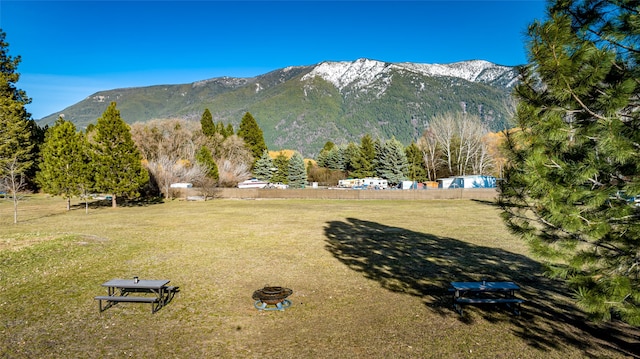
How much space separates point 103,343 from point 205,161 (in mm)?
45211

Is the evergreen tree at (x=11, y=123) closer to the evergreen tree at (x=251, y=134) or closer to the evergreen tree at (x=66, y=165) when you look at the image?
the evergreen tree at (x=66, y=165)

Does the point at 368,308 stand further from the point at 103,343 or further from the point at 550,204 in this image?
the point at 103,343

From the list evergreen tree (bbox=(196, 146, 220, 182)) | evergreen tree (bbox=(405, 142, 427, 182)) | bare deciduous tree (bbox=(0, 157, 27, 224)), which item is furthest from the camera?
evergreen tree (bbox=(405, 142, 427, 182))

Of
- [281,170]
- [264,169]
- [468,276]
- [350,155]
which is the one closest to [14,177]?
[468,276]

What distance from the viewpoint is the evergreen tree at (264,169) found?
222 ft

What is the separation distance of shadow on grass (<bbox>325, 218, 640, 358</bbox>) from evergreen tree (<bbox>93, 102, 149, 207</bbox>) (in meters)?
23.1

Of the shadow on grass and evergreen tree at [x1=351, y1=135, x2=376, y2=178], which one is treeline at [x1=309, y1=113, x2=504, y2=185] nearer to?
evergreen tree at [x1=351, y1=135, x2=376, y2=178]

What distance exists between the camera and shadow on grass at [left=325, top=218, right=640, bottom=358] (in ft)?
20.2

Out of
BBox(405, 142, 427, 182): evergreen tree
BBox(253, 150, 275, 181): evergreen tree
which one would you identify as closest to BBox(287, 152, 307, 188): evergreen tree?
BBox(253, 150, 275, 181): evergreen tree

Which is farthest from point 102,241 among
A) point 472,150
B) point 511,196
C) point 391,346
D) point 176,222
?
point 472,150

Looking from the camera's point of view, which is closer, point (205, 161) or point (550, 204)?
point (550, 204)

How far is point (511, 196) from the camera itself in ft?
19.2

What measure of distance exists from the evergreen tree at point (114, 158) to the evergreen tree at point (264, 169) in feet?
116

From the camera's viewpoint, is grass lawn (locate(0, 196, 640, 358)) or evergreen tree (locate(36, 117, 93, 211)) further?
evergreen tree (locate(36, 117, 93, 211))
